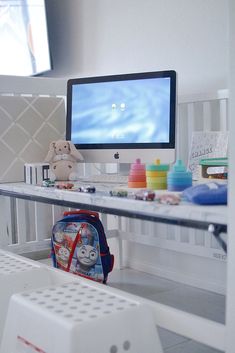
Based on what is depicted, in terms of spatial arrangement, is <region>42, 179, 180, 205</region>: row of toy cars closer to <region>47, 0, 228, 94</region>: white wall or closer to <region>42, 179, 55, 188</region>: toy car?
<region>42, 179, 55, 188</region>: toy car

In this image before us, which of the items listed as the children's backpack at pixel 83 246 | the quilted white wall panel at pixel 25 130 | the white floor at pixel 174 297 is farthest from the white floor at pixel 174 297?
the quilted white wall panel at pixel 25 130

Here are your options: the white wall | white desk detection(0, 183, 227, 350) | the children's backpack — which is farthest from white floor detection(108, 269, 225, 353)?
the white wall

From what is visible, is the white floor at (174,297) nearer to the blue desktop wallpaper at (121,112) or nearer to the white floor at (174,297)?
the white floor at (174,297)

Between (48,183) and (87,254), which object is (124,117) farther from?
(87,254)

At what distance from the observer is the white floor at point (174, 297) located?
4.87ft

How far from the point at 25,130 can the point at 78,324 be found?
3.48 feet

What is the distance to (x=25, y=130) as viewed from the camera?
181 centimetres

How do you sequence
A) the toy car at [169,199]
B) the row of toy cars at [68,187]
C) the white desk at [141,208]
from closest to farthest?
1. the white desk at [141,208]
2. the toy car at [169,199]
3. the row of toy cars at [68,187]

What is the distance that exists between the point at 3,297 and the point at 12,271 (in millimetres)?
82

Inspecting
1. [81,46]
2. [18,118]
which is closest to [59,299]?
[18,118]

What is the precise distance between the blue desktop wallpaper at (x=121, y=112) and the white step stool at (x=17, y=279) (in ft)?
1.83

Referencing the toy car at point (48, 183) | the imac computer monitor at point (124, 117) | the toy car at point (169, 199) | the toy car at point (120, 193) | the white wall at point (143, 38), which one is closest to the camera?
the toy car at point (169, 199)

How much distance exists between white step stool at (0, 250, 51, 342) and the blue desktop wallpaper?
21.9 inches

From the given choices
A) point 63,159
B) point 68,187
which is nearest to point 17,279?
point 68,187
